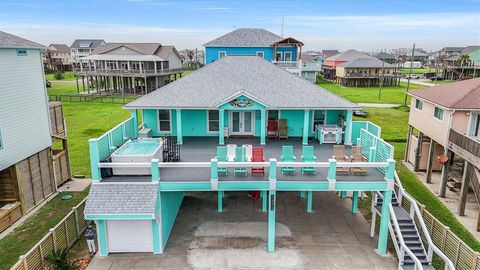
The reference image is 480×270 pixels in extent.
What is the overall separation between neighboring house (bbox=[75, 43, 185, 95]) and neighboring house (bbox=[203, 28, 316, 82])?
23.4 metres

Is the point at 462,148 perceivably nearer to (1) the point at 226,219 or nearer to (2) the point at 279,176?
(2) the point at 279,176

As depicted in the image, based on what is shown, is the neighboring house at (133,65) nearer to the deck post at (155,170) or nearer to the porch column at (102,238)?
the porch column at (102,238)

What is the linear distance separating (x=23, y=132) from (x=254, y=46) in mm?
25497

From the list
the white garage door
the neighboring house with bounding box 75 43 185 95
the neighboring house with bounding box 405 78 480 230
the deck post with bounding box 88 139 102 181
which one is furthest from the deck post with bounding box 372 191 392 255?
the neighboring house with bounding box 75 43 185 95

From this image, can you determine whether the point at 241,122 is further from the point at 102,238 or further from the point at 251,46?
the point at 251,46

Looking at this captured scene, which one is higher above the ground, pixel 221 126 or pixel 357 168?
pixel 221 126

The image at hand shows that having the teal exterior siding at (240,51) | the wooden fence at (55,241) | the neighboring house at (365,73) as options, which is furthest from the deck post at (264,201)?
the neighboring house at (365,73)

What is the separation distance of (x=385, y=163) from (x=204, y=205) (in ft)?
31.3

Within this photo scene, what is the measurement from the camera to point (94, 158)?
546 inches

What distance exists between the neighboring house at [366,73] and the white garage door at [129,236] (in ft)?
227

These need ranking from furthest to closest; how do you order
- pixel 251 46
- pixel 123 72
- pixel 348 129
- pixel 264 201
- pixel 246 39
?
pixel 123 72 < pixel 246 39 < pixel 251 46 < pixel 348 129 < pixel 264 201

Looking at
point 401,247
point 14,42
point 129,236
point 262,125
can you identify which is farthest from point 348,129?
point 14,42

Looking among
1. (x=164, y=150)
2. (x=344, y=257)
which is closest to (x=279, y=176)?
(x=344, y=257)

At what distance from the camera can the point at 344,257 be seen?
14281 millimetres
